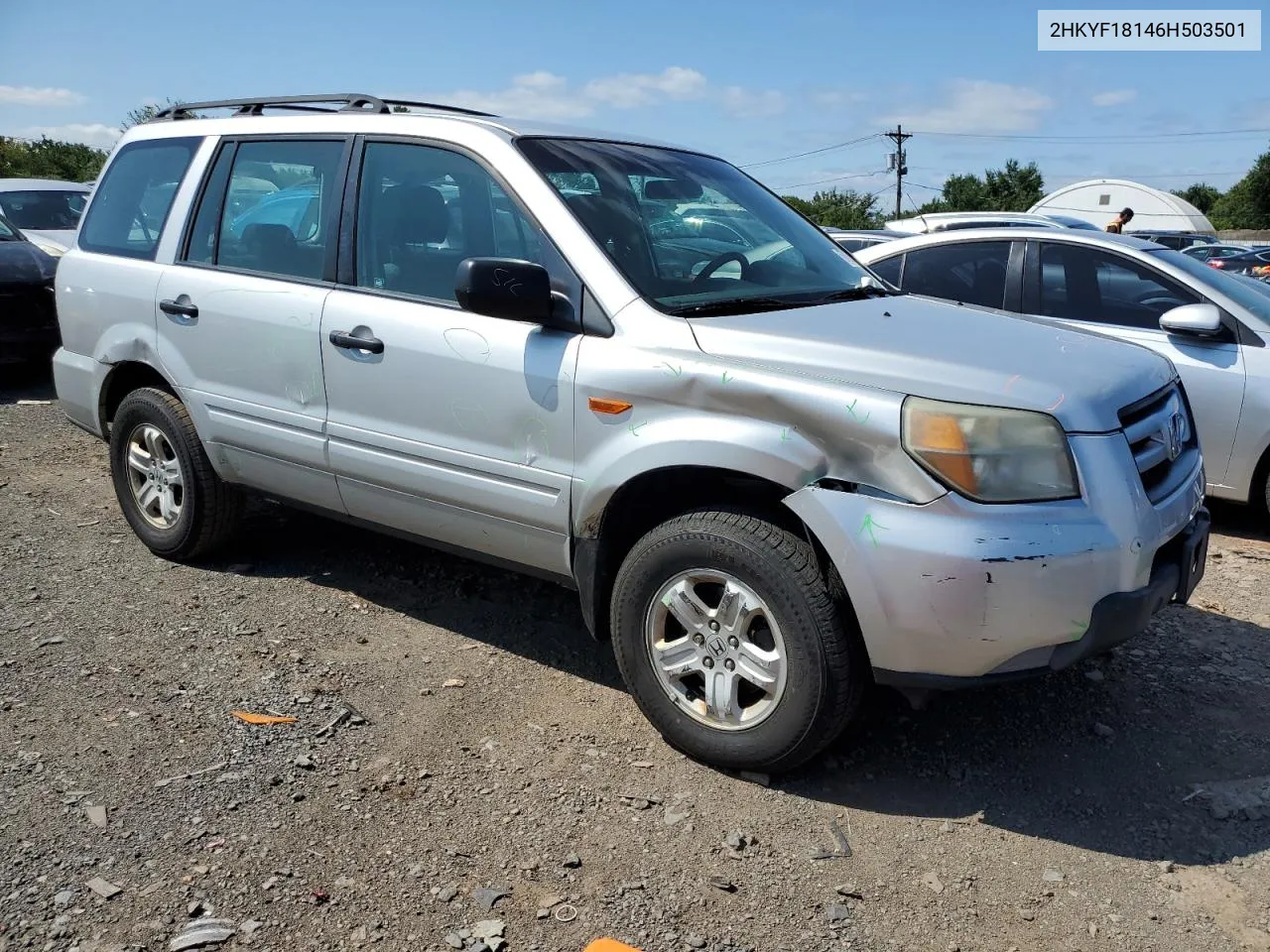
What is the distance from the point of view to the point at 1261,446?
5438 mm

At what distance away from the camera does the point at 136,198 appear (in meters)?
4.98

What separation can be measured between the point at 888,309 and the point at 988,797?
5.25 ft

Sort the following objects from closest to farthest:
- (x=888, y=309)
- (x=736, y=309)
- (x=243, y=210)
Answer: (x=736, y=309) → (x=888, y=309) → (x=243, y=210)

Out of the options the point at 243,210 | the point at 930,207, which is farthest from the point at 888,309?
the point at 930,207

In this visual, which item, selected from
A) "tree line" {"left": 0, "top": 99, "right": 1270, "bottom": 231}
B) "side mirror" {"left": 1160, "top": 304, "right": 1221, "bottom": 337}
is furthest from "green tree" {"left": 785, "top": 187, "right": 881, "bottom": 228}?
"side mirror" {"left": 1160, "top": 304, "right": 1221, "bottom": 337}

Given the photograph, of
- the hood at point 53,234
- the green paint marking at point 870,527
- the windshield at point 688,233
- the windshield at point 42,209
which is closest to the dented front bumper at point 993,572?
the green paint marking at point 870,527

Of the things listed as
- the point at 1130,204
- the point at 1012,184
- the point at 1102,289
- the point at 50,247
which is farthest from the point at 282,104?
the point at 1012,184

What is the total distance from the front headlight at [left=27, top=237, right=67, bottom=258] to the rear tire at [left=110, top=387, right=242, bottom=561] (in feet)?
18.9

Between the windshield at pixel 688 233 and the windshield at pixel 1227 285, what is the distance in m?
2.60

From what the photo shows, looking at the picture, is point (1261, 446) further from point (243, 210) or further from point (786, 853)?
point (243, 210)

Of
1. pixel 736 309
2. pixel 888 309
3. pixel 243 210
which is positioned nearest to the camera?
pixel 736 309

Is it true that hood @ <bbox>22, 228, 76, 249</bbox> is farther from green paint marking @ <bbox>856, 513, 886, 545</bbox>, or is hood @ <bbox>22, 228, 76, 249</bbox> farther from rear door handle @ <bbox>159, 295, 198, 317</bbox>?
green paint marking @ <bbox>856, 513, 886, 545</bbox>

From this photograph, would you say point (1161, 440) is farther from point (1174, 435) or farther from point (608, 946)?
point (608, 946)

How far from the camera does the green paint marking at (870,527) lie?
9.35ft
